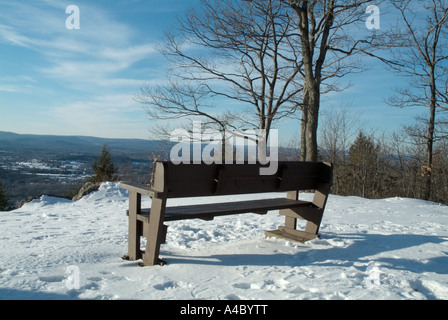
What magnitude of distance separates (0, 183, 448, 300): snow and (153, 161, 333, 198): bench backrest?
713mm

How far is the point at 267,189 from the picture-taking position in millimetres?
4504

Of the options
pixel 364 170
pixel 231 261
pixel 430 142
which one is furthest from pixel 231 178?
pixel 364 170

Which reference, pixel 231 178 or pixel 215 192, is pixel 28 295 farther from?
pixel 231 178

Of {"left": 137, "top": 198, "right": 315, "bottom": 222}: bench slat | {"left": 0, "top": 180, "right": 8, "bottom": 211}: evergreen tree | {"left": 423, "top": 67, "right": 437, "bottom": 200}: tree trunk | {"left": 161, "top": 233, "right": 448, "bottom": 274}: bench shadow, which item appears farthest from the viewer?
{"left": 0, "top": 180, "right": 8, "bottom": 211}: evergreen tree

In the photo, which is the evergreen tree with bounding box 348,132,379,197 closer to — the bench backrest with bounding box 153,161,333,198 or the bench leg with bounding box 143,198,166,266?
the bench backrest with bounding box 153,161,333,198

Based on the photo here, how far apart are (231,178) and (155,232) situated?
101cm

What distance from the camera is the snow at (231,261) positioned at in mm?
2904

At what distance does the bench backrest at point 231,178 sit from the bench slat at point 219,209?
0.21 metres

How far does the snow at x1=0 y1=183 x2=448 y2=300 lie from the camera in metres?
Answer: 2.90

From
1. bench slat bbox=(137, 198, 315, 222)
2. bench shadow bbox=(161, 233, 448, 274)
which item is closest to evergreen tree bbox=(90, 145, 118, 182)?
bench slat bbox=(137, 198, 315, 222)

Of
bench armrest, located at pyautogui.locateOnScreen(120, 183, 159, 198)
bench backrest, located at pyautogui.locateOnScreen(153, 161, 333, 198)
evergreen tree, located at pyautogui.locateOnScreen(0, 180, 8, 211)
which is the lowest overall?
evergreen tree, located at pyautogui.locateOnScreen(0, 180, 8, 211)

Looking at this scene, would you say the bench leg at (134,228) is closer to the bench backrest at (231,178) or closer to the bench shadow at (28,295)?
the bench backrest at (231,178)
